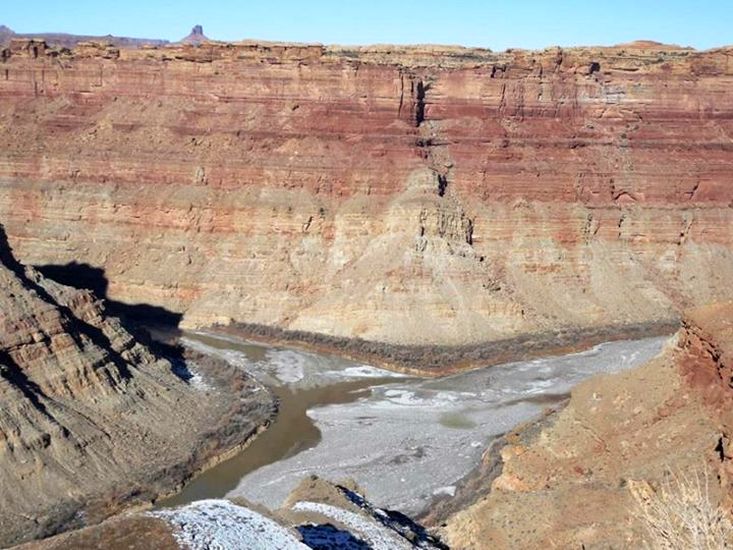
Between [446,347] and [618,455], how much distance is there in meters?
24.5

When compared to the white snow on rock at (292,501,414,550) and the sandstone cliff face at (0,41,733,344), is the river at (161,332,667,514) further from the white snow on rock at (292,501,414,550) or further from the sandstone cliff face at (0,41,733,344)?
the white snow on rock at (292,501,414,550)

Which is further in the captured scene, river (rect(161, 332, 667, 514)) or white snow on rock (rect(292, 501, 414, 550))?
river (rect(161, 332, 667, 514))

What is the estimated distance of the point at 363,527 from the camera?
22.4m

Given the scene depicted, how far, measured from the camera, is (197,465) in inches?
1298

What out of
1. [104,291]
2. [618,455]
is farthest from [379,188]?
[618,455]

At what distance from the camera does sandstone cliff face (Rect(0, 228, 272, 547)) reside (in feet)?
94.8

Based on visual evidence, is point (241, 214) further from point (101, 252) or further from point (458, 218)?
point (458, 218)

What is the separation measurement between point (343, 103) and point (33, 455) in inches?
1330

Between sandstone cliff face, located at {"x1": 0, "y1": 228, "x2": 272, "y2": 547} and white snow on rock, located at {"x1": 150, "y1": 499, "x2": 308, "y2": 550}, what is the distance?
11.5 meters

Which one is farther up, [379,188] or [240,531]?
[379,188]

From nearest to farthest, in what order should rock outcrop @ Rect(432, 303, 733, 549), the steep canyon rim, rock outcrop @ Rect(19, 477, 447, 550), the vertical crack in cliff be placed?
rock outcrop @ Rect(19, 477, 447, 550)
rock outcrop @ Rect(432, 303, 733, 549)
the steep canyon rim
the vertical crack in cliff

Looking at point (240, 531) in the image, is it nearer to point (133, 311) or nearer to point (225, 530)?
point (225, 530)

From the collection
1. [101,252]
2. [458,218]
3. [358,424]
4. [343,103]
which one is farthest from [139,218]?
[358,424]

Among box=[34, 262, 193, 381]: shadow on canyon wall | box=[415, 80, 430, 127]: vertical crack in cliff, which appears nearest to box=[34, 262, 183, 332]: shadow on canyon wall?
box=[34, 262, 193, 381]: shadow on canyon wall
